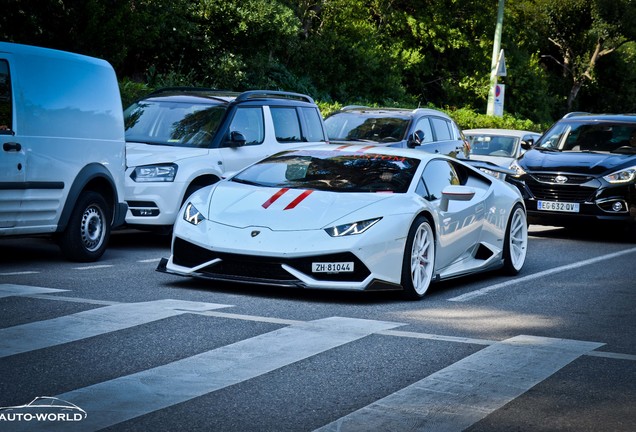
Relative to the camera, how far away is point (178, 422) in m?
5.37

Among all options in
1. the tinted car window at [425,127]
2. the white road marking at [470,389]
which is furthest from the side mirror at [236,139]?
the white road marking at [470,389]

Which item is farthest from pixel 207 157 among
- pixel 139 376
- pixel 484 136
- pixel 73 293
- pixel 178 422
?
pixel 484 136

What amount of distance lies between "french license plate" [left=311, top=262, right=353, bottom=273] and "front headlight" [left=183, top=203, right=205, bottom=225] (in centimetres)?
117

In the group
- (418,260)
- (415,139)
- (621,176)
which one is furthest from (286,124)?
(418,260)

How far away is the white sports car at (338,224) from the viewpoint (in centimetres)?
930

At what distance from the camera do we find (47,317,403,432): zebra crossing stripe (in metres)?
5.54

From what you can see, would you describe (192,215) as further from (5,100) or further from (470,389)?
(470,389)

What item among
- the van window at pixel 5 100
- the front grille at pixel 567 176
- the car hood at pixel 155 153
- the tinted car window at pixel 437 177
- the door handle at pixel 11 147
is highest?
the van window at pixel 5 100

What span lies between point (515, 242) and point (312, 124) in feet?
16.8

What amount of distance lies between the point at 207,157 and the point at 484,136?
463 inches

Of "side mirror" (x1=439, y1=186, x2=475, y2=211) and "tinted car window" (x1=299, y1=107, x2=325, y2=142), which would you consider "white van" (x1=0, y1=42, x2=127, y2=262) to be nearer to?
"side mirror" (x1=439, y1=186, x2=475, y2=211)

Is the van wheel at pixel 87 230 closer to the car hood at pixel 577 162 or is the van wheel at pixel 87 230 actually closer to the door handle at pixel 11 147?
the door handle at pixel 11 147

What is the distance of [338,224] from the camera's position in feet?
31.0

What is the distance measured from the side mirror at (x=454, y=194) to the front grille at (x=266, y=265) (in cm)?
148
